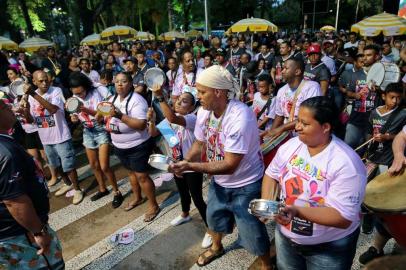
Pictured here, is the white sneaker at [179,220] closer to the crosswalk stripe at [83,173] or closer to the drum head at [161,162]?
the drum head at [161,162]

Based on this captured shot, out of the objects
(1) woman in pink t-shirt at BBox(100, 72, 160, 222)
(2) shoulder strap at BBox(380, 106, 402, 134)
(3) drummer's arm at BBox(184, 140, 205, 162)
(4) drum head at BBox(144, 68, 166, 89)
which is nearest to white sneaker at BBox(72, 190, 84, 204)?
(1) woman in pink t-shirt at BBox(100, 72, 160, 222)

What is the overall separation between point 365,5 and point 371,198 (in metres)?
56.9

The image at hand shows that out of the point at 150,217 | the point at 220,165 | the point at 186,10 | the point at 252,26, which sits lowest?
the point at 150,217

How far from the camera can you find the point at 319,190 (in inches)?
80.0

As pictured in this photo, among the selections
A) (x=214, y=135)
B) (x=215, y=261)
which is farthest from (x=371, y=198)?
(x=215, y=261)

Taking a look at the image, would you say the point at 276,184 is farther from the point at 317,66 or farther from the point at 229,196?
the point at 317,66

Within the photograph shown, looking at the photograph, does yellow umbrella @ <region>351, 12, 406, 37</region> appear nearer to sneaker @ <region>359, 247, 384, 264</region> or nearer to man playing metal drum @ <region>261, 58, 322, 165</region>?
man playing metal drum @ <region>261, 58, 322, 165</region>

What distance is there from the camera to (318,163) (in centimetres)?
205

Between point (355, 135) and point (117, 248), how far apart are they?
4.07 meters

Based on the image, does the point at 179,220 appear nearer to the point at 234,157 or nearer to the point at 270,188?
the point at 234,157

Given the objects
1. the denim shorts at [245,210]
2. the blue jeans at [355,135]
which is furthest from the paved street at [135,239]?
the blue jeans at [355,135]

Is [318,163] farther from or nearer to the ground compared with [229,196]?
farther from the ground

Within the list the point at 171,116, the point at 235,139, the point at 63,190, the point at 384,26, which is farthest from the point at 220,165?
the point at 384,26

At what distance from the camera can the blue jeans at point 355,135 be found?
17.3 ft
